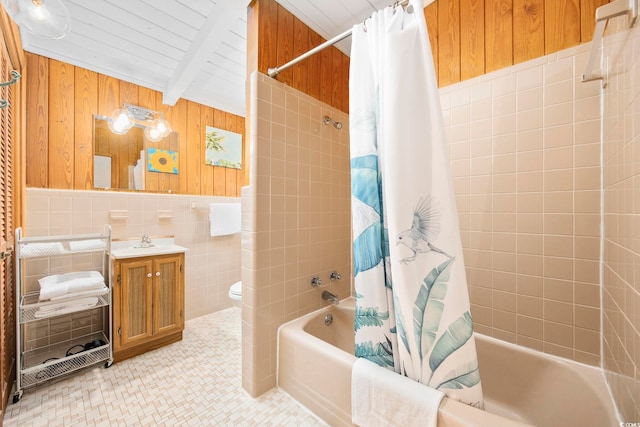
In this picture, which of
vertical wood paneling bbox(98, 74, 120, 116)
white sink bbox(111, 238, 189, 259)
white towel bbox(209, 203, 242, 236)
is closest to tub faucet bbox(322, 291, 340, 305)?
white sink bbox(111, 238, 189, 259)

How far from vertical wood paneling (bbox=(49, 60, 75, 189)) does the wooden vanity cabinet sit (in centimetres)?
89

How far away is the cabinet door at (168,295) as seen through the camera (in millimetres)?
1969

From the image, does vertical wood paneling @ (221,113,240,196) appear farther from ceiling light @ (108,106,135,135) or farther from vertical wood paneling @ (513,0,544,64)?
vertical wood paneling @ (513,0,544,64)

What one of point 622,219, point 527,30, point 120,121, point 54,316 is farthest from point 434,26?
point 54,316

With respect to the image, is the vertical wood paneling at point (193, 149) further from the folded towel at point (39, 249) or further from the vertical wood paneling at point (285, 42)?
the vertical wood paneling at point (285, 42)

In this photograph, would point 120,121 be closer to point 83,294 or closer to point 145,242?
point 145,242

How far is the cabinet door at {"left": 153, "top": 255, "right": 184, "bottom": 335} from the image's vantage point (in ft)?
6.46

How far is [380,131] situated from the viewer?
1.05 m

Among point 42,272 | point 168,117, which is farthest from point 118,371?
point 168,117

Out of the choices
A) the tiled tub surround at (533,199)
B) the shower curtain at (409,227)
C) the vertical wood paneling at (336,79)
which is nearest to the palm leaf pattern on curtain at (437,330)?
the shower curtain at (409,227)

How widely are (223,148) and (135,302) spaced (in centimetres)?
180

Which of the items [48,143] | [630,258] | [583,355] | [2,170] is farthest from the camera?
[48,143]

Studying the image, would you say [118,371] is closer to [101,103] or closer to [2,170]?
[2,170]

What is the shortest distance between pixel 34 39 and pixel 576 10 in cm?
328
